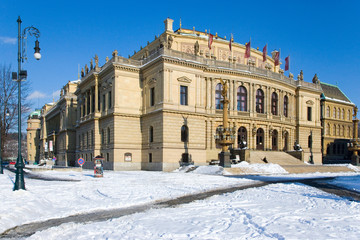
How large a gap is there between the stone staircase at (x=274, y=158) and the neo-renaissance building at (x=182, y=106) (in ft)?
12.5

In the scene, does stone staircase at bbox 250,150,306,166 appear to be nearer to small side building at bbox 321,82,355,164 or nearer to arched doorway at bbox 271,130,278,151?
arched doorway at bbox 271,130,278,151

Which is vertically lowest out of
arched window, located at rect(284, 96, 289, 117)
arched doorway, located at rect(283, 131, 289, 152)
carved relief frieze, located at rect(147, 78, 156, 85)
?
arched doorway, located at rect(283, 131, 289, 152)

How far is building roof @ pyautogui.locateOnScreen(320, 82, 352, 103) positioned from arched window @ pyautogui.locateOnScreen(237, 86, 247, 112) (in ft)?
91.7

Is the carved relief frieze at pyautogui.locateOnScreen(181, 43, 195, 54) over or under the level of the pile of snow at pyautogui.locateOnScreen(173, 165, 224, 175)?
over

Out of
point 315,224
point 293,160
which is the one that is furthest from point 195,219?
point 293,160

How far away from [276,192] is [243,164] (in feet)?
66.8

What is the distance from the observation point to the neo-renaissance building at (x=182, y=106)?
147ft

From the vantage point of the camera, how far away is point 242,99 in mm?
52406

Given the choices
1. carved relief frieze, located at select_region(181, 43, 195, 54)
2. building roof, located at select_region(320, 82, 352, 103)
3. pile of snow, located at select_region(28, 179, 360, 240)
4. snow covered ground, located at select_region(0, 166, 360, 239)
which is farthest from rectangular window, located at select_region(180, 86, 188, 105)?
building roof, located at select_region(320, 82, 352, 103)

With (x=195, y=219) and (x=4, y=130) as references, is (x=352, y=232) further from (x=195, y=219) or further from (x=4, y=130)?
(x=4, y=130)

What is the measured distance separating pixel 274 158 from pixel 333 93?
120ft

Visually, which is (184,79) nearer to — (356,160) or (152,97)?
(152,97)

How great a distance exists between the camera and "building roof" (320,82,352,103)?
242 feet

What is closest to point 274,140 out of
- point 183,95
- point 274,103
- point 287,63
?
point 274,103
